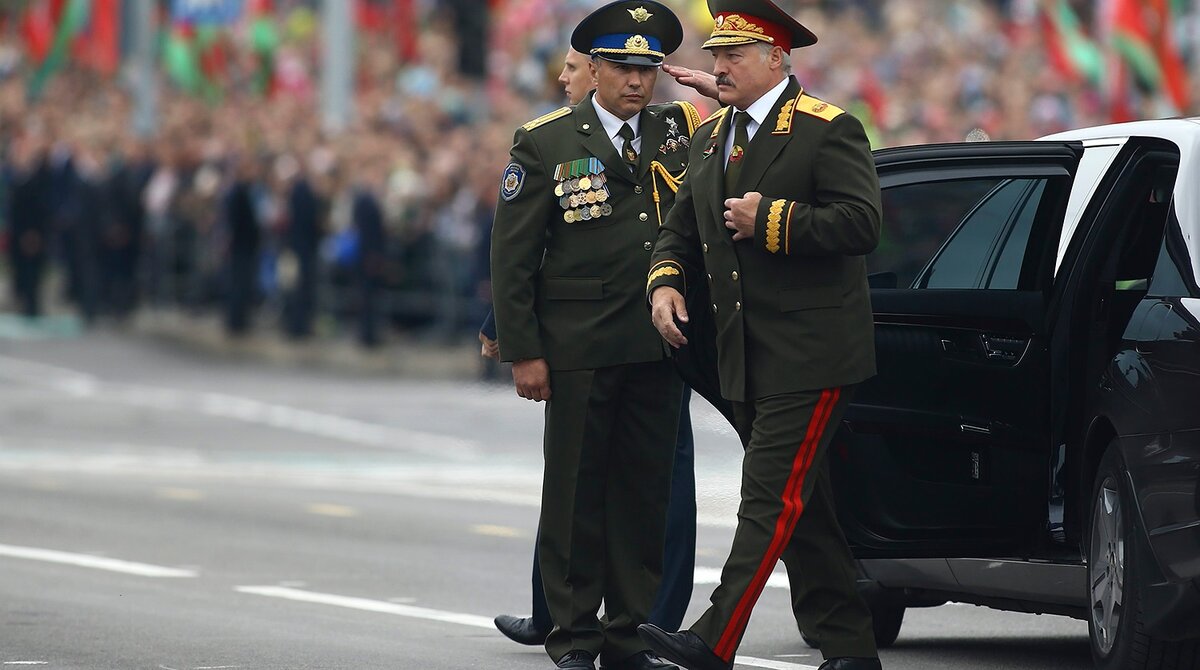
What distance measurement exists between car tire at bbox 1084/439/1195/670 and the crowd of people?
13.0 metres

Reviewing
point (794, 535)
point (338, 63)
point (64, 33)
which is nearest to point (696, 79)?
point (794, 535)

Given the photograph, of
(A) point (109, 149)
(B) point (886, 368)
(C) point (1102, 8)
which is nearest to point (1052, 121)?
(C) point (1102, 8)

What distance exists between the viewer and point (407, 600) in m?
10.4

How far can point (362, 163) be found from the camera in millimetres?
25141

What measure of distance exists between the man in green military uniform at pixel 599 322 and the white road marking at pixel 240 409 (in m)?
10.8

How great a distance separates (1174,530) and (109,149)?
23156 mm

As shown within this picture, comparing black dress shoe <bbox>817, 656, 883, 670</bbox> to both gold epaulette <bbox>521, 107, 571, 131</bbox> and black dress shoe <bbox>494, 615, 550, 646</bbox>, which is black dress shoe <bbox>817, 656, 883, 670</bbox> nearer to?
black dress shoe <bbox>494, 615, 550, 646</bbox>

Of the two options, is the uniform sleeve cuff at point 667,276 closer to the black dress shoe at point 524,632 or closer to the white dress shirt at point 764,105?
the white dress shirt at point 764,105

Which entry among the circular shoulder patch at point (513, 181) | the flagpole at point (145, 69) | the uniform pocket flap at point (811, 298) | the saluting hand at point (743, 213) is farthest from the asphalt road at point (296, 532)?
the flagpole at point (145, 69)

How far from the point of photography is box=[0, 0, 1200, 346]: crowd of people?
970 inches

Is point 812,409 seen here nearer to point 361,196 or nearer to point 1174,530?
point 1174,530

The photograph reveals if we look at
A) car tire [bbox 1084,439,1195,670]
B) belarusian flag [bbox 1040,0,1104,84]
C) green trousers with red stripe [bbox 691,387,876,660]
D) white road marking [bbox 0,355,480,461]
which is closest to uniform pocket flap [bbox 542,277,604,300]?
green trousers with red stripe [bbox 691,387,876,660]

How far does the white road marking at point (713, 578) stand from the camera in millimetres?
11039

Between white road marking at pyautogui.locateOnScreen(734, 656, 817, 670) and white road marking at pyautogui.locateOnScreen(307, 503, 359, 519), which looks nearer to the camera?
white road marking at pyautogui.locateOnScreen(734, 656, 817, 670)
